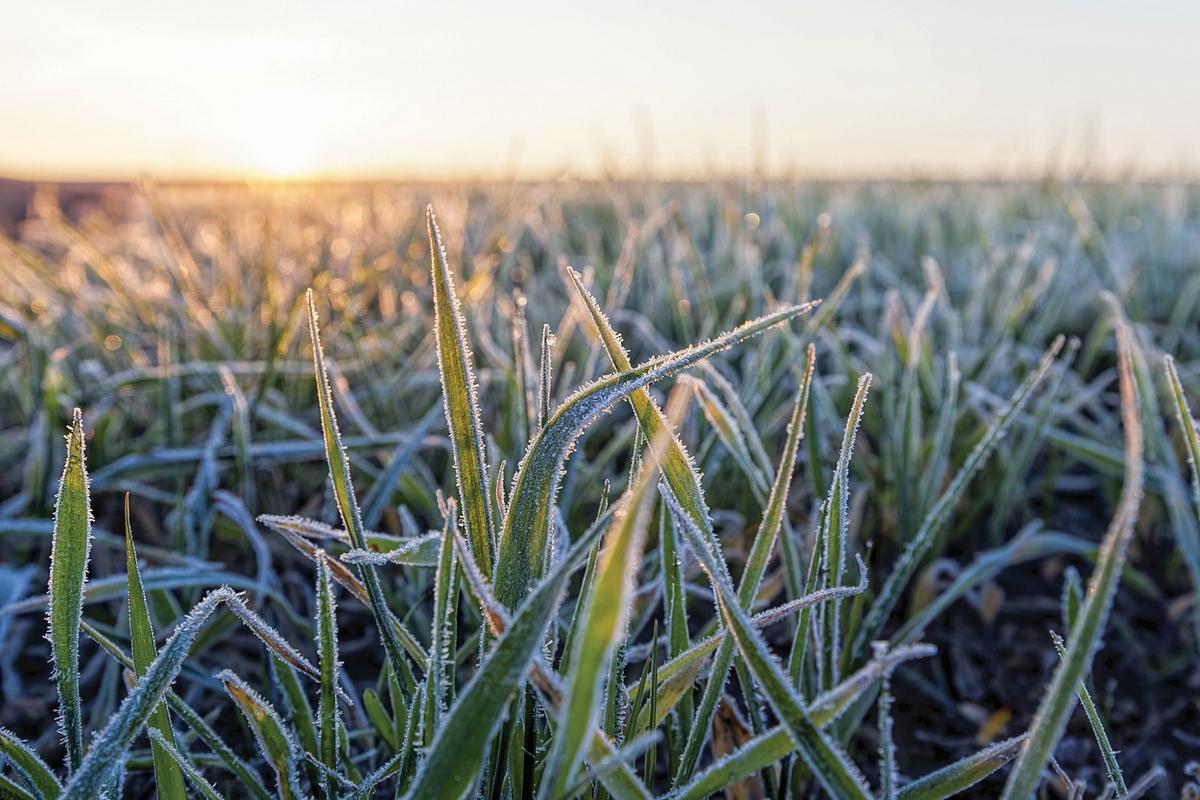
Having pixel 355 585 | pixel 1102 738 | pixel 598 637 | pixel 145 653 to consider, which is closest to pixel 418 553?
pixel 355 585

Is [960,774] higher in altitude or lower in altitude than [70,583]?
lower

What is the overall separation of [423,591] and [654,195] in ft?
5.44

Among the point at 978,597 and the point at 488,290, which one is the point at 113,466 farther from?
the point at 978,597

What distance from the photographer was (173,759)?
457mm

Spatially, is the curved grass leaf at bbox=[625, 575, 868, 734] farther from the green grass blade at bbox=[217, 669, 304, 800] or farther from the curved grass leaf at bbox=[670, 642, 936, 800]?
the green grass blade at bbox=[217, 669, 304, 800]

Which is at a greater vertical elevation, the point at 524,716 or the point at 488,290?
the point at 488,290

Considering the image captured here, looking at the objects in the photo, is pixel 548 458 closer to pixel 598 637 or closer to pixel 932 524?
pixel 598 637

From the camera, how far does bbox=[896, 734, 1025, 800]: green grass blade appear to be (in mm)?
454

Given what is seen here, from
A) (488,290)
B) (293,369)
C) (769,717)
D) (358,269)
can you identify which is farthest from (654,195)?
(769,717)

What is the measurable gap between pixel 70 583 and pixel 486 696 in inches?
9.7

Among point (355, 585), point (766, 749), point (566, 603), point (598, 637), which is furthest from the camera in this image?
point (566, 603)

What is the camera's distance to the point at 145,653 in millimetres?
479

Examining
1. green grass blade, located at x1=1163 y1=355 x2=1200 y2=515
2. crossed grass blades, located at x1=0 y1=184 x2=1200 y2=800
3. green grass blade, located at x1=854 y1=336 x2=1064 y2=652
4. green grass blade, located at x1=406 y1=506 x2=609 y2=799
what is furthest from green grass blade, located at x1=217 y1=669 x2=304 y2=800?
green grass blade, located at x1=1163 y1=355 x2=1200 y2=515

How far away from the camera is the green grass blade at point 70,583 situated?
47cm
